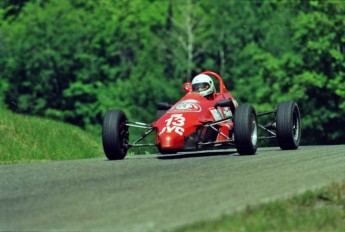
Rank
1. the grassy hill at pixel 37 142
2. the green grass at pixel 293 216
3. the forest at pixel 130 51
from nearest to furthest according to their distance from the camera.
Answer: the green grass at pixel 293 216, the grassy hill at pixel 37 142, the forest at pixel 130 51

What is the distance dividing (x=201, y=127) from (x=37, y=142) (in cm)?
Answer: 485

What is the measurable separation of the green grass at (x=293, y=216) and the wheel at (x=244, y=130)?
226 inches

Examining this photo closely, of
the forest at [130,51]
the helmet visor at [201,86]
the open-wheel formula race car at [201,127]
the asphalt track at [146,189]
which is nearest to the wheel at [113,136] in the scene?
the open-wheel formula race car at [201,127]

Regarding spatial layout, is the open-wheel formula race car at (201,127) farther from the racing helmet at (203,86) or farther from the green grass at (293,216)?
the green grass at (293,216)

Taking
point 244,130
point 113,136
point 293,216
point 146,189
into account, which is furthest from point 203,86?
point 293,216

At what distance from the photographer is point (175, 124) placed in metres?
18.3

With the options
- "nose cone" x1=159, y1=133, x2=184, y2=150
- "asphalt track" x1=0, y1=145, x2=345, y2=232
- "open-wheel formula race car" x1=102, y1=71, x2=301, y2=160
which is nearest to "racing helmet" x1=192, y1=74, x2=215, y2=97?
"open-wheel formula race car" x1=102, y1=71, x2=301, y2=160

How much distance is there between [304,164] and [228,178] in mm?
2058

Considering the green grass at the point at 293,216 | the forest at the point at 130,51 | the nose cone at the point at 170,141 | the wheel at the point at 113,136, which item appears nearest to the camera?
the green grass at the point at 293,216

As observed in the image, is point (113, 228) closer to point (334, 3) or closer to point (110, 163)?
point (110, 163)

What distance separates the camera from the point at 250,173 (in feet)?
46.4

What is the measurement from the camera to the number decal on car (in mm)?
18172

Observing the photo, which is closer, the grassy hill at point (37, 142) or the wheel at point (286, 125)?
the wheel at point (286, 125)

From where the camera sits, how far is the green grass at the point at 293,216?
10219 mm
